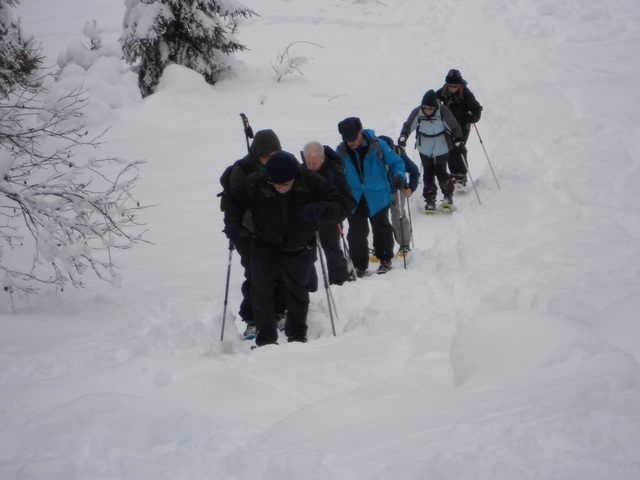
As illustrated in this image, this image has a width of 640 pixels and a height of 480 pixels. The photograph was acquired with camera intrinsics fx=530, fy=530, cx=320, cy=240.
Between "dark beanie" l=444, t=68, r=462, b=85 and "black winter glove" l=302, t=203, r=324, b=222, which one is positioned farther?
"dark beanie" l=444, t=68, r=462, b=85

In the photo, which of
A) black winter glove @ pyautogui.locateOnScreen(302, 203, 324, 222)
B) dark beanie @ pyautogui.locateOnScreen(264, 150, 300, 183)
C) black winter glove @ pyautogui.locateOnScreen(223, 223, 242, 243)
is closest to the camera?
dark beanie @ pyautogui.locateOnScreen(264, 150, 300, 183)

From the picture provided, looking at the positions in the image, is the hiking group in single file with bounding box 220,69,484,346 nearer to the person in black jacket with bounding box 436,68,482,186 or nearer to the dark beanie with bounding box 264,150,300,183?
the dark beanie with bounding box 264,150,300,183

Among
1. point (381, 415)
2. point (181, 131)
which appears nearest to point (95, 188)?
point (181, 131)

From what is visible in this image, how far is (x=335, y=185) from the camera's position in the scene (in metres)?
5.23

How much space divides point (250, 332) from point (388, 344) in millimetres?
1548

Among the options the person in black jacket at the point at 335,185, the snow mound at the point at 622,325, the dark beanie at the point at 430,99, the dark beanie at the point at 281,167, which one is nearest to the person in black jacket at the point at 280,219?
the dark beanie at the point at 281,167

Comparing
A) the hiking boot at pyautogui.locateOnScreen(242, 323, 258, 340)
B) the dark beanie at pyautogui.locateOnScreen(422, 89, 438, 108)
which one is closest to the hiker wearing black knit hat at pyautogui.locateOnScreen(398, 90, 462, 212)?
the dark beanie at pyautogui.locateOnScreen(422, 89, 438, 108)

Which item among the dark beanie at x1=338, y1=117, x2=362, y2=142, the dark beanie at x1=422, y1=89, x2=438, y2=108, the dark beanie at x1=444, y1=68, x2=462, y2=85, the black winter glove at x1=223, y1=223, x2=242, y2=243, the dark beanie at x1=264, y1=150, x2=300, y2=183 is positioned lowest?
the black winter glove at x1=223, y1=223, x2=242, y2=243

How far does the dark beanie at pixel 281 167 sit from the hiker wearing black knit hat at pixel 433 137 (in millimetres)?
3714

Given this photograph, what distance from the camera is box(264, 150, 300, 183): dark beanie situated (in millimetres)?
4016

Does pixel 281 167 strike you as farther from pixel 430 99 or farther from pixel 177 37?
pixel 177 37

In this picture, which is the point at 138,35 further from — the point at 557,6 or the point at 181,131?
the point at 557,6

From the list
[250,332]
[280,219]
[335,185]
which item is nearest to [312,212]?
[280,219]

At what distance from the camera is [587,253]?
18.4ft
